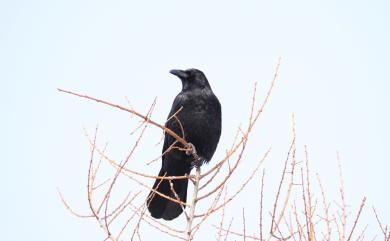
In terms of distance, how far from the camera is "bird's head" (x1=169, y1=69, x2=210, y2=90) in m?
6.69

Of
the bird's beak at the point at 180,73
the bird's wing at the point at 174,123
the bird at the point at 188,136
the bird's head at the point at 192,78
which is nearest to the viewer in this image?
the bird at the point at 188,136

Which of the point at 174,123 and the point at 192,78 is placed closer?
the point at 174,123

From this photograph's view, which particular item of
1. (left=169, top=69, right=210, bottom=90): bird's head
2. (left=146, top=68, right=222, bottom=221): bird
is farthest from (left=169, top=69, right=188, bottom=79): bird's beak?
(left=146, top=68, right=222, bottom=221): bird

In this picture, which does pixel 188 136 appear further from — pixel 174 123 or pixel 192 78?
pixel 192 78

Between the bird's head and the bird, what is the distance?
0.08 ft

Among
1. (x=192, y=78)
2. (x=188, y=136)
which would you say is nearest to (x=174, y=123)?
Result: (x=188, y=136)

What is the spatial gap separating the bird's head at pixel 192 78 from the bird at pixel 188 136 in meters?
0.03

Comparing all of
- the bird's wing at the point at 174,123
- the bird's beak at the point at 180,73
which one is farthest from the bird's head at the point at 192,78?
the bird's wing at the point at 174,123

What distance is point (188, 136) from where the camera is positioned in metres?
6.19

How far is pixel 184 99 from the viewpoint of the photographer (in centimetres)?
649

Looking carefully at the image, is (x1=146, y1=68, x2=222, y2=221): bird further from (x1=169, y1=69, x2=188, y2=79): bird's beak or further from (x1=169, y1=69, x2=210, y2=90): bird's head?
(x1=169, y1=69, x2=188, y2=79): bird's beak

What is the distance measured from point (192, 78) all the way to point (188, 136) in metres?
0.93

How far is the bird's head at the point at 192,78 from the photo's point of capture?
→ 669 cm

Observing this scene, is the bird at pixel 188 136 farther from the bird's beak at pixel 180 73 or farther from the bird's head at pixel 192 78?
the bird's beak at pixel 180 73
